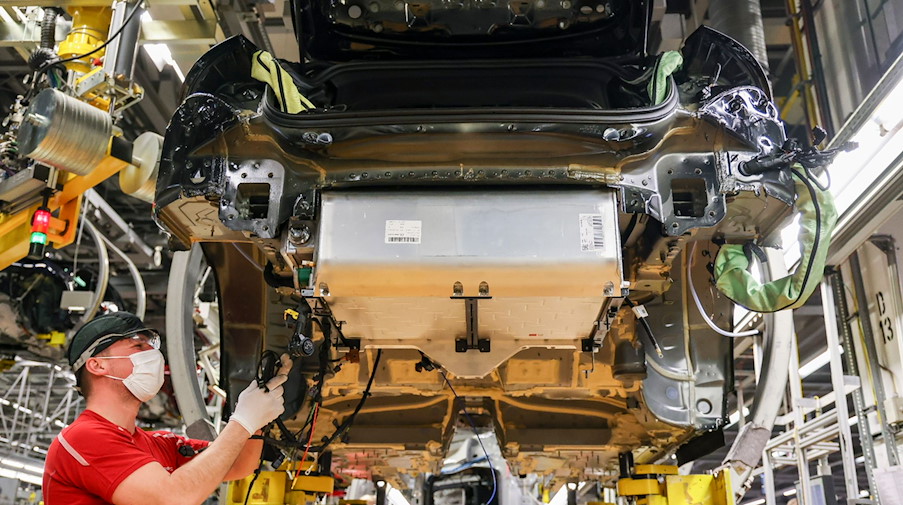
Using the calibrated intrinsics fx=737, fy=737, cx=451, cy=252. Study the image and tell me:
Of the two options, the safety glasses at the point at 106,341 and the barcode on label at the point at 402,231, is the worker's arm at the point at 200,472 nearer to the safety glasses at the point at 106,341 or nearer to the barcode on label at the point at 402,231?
the safety glasses at the point at 106,341

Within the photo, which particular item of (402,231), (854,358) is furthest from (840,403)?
(402,231)

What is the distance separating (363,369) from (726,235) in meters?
1.82

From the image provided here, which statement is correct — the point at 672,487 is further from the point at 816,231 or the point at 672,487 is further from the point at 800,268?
the point at 816,231

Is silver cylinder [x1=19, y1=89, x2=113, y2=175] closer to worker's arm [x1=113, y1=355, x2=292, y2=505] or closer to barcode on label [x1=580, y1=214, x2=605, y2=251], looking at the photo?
worker's arm [x1=113, y1=355, x2=292, y2=505]


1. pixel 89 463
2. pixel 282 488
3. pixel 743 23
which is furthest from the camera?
pixel 743 23

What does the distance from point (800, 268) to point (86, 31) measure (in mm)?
5100

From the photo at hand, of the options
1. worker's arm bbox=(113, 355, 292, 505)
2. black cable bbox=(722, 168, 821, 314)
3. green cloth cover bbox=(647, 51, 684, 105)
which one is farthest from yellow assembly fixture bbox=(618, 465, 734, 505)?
worker's arm bbox=(113, 355, 292, 505)

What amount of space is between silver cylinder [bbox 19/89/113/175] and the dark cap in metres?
2.51

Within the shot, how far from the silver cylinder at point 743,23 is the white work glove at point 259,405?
349 cm

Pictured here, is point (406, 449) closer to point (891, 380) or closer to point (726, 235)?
point (726, 235)

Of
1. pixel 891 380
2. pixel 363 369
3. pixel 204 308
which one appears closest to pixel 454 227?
pixel 363 369

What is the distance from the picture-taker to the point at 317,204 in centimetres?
259

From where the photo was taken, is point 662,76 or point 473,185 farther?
point 662,76

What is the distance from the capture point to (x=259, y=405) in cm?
246
